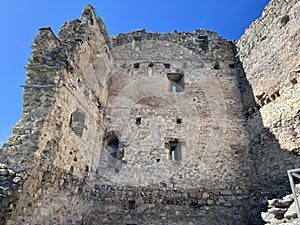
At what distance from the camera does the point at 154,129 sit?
798 centimetres

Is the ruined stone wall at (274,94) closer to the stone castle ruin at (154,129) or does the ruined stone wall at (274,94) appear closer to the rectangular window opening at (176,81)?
the stone castle ruin at (154,129)

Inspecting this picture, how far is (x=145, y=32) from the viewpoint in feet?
33.6

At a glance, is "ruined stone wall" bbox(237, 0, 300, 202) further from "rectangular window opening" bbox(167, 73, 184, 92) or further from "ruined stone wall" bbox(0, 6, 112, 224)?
"ruined stone wall" bbox(0, 6, 112, 224)

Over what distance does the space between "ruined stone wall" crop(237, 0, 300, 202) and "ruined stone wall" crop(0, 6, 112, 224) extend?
5161 mm

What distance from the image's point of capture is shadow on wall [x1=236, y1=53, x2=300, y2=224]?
6031mm

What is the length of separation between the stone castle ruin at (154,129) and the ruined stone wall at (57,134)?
0.03m

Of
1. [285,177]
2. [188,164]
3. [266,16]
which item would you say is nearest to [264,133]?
[285,177]

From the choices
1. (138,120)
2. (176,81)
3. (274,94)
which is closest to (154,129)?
(138,120)

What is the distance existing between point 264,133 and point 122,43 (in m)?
6.66

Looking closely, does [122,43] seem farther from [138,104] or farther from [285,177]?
[285,177]

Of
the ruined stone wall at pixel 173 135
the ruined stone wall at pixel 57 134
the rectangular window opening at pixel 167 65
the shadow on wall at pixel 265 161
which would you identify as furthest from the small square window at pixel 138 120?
the shadow on wall at pixel 265 161

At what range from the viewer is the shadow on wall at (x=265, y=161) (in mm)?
6031

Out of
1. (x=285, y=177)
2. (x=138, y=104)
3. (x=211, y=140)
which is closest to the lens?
(x=285, y=177)

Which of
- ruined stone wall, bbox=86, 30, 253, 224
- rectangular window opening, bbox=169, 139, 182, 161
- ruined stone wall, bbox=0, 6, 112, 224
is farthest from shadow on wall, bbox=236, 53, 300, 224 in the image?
ruined stone wall, bbox=0, 6, 112, 224
